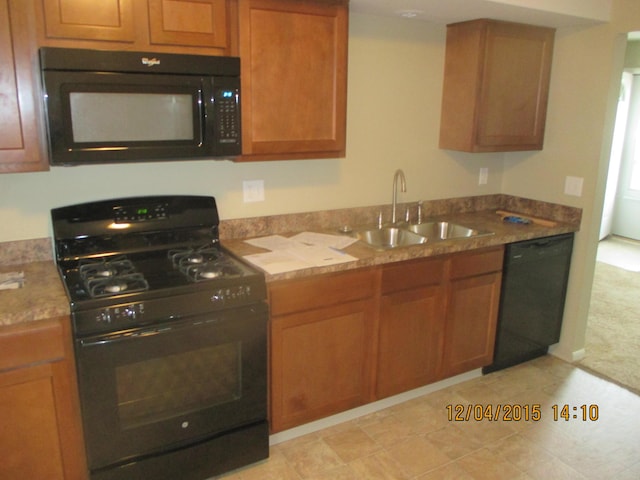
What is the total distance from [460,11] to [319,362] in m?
1.94

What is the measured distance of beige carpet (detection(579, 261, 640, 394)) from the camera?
3.25 meters

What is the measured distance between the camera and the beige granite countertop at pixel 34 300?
173cm

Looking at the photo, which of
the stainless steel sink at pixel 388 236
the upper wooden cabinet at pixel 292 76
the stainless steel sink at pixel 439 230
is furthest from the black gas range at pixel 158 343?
A: the stainless steel sink at pixel 439 230

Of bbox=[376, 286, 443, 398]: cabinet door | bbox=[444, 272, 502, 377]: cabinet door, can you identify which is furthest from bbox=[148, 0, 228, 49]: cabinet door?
bbox=[444, 272, 502, 377]: cabinet door

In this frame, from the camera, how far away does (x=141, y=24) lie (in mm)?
1965

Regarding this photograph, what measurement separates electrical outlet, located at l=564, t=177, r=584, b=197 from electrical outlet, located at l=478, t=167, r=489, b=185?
1.68 feet

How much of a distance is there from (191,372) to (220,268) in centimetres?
44

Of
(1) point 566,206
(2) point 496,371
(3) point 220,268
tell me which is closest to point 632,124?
(1) point 566,206

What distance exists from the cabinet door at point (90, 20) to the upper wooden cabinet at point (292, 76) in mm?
468

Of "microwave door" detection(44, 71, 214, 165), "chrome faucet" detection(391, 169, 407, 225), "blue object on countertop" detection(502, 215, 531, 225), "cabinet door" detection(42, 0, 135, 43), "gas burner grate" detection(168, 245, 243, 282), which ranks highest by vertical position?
"cabinet door" detection(42, 0, 135, 43)

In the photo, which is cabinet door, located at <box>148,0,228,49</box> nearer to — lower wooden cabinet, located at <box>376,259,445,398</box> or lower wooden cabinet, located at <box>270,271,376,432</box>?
lower wooden cabinet, located at <box>270,271,376,432</box>

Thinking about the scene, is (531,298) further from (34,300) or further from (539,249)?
(34,300)

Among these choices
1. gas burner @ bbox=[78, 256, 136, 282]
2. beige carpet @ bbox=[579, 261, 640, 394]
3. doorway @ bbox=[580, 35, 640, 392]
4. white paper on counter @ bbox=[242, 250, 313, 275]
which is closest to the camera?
gas burner @ bbox=[78, 256, 136, 282]

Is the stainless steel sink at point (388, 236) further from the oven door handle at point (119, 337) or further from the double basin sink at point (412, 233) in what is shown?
the oven door handle at point (119, 337)
